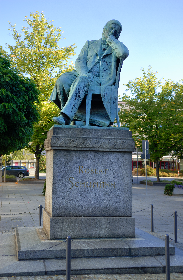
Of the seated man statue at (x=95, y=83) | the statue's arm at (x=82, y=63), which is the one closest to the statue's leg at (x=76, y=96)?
the seated man statue at (x=95, y=83)

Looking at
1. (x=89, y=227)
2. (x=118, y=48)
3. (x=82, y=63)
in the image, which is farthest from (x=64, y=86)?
(x=89, y=227)

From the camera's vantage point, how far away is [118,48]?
6805 mm

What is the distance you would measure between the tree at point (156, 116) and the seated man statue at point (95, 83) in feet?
76.5

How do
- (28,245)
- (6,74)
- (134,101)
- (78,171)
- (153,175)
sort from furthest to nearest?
(153,175), (134,101), (6,74), (78,171), (28,245)

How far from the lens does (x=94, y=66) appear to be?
7152 millimetres

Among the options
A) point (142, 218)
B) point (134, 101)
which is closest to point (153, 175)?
point (134, 101)

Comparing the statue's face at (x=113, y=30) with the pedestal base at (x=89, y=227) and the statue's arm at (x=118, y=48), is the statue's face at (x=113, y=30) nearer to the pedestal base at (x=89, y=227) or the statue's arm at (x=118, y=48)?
the statue's arm at (x=118, y=48)

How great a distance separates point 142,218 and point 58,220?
6.37 m

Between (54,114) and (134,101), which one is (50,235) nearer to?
(54,114)

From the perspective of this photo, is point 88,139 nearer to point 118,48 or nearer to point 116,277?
point 118,48

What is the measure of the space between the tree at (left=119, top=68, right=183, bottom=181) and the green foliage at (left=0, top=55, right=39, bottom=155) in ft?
35.8

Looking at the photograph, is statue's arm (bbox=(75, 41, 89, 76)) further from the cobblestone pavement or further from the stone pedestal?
the cobblestone pavement

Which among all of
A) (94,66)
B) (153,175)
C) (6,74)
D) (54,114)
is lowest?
(153,175)

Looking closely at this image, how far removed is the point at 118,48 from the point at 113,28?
1.97 feet
